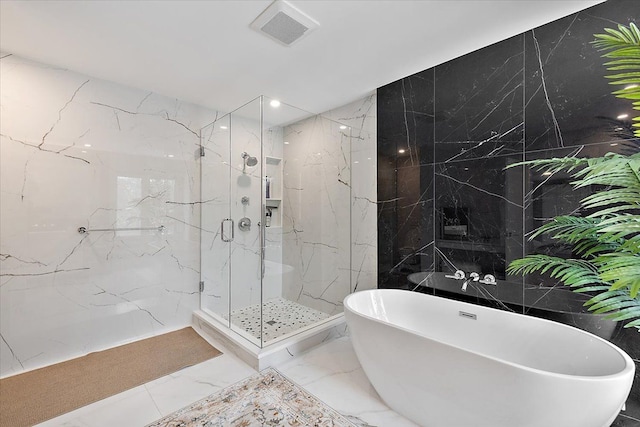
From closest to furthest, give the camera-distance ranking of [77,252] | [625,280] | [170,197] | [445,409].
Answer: [625,280], [445,409], [77,252], [170,197]

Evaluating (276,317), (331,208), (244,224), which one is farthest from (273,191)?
(276,317)

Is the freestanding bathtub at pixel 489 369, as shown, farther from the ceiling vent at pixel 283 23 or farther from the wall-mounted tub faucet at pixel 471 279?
the ceiling vent at pixel 283 23

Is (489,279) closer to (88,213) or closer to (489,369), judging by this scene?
(489,369)

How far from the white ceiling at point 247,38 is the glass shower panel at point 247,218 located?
1.38 ft

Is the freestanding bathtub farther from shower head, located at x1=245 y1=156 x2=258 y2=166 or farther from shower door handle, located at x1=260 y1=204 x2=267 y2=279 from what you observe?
shower head, located at x1=245 y1=156 x2=258 y2=166

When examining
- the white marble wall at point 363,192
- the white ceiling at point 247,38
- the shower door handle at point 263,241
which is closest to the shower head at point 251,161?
the shower door handle at point 263,241

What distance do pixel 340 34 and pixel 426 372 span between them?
2.13m

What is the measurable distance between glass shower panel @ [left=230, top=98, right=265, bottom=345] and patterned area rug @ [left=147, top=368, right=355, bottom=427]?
20.0 inches

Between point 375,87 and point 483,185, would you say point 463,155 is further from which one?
point 375,87

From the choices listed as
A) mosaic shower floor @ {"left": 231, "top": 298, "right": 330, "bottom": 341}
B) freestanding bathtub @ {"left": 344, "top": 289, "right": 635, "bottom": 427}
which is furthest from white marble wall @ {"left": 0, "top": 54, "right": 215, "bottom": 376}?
freestanding bathtub @ {"left": 344, "top": 289, "right": 635, "bottom": 427}

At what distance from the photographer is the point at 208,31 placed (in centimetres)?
185

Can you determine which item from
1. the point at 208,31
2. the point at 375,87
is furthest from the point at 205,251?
the point at 375,87

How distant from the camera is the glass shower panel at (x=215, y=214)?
3.04m

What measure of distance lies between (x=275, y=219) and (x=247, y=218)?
37cm
